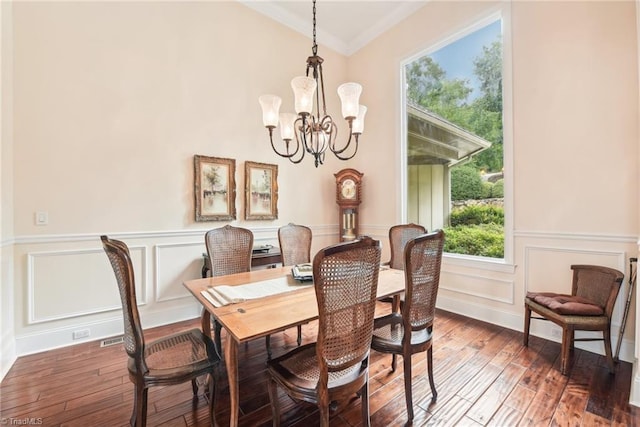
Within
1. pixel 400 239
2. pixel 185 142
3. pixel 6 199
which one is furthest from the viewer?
pixel 185 142

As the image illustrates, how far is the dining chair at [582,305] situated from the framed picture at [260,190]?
3.02 meters

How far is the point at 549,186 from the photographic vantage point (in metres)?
2.65

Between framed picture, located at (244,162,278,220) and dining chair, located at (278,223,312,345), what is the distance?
92cm

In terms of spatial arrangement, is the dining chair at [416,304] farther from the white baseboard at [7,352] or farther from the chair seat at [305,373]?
the white baseboard at [7,352]

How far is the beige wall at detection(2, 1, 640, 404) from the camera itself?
2371mm

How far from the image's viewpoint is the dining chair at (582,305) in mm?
2092

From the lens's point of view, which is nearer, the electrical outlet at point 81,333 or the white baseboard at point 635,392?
the white baseboard at point 635,392

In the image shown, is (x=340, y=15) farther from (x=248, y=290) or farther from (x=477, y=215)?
(x=248, y=290)

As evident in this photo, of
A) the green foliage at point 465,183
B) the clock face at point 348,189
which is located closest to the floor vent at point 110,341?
the clock face at point 348,189

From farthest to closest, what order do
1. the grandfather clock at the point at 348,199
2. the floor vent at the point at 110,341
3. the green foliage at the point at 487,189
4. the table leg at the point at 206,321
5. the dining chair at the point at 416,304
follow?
the grandfather clock at the point at 348,199
the green foliage at the point at 487,189
the floor vent at the point at 110,341
the table leg at the point at 206,321
the dining chair at the point at 416,304

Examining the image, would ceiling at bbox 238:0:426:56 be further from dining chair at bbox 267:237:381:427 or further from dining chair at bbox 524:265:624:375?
dining chair at bbox 267:237:381:427

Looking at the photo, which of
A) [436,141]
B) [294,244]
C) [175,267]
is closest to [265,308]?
[294,244]

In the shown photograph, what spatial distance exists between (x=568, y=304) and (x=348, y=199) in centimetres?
276

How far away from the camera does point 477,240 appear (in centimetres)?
329
